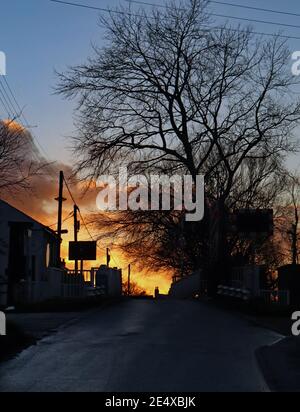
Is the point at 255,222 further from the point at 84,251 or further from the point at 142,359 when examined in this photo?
the point at 84,251

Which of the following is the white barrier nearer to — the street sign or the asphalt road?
the asphalt road

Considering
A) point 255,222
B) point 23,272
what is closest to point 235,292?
point 255,222

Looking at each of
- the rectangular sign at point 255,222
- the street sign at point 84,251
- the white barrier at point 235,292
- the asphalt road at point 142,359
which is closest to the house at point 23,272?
the street sign at point 84,251

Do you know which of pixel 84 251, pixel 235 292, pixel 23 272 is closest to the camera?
pixel 235 292

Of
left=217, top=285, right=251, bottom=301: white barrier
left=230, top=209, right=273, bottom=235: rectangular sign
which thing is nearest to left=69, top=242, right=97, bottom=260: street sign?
left=217, top=285, right=251, bottom=301: white barrier

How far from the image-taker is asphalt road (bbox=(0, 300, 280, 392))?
10336 millimetres

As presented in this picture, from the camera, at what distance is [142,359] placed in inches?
494

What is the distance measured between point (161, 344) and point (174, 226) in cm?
3188

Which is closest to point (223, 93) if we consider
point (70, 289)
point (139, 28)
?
point (139, 28)

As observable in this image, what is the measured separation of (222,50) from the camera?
112 feet

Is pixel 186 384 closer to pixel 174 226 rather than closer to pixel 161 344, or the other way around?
pixel 161 344

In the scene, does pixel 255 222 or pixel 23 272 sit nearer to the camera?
pixel 255 222

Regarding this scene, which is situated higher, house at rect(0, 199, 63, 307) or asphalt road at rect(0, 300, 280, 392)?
house at rect(0, 199, 63, 307)

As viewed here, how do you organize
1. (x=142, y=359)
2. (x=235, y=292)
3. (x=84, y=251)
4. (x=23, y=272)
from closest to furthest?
(x=142, y=359) < (x=235, y=292) < (x=23, y=272) < (x=84, y=251)
